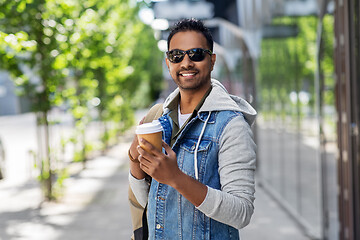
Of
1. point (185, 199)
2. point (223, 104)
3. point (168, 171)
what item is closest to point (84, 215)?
point (185, 199)

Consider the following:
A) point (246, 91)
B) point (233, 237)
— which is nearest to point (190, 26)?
point (233, 237)

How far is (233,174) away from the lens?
1.48 meters

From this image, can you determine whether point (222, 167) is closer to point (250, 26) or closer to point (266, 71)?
point (266, 71)

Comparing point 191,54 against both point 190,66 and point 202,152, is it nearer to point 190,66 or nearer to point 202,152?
point 190,66

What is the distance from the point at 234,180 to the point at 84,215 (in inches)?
220

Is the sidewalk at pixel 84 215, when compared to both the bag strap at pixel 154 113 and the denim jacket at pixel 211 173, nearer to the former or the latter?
Result: the bag strap at pixel 154 113

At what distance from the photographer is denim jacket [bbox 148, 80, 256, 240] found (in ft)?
4.81

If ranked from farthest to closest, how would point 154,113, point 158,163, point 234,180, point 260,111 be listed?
point 260,111 < point 154,113 < point 234,180 < point 158,163

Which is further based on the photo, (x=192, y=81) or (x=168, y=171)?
(x=192, y=81)

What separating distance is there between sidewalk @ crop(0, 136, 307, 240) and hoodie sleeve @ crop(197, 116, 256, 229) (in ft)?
13.9

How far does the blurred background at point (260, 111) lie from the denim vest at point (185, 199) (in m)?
1.22

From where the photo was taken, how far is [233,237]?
162cm

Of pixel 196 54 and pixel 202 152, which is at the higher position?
pixel 196 54

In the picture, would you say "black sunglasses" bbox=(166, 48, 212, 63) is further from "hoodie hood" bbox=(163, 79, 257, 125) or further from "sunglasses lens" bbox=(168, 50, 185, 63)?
"hoodie hood" bbox=(163, 79, 257, 125)
